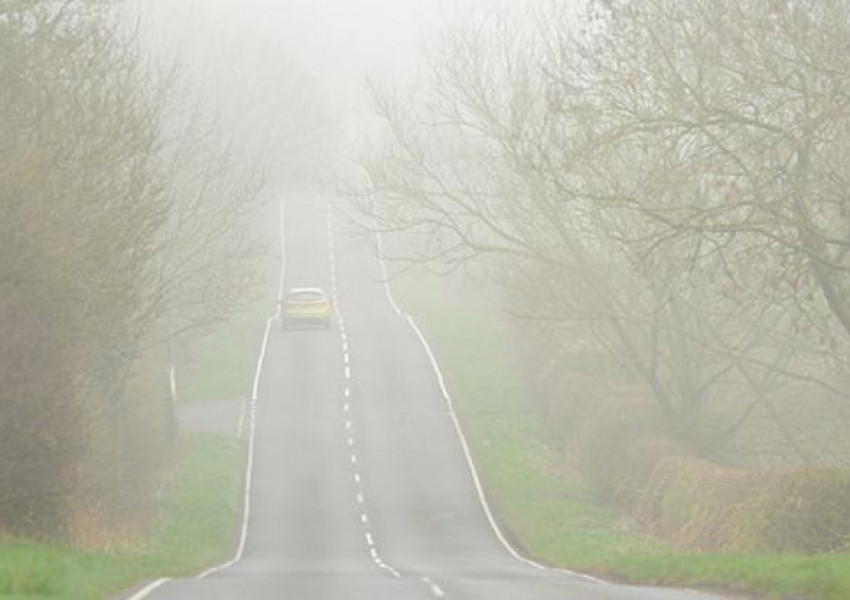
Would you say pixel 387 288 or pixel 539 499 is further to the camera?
pixel 387 288

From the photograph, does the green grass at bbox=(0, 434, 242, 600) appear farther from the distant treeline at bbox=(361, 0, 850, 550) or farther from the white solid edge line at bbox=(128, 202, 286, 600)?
the distant treeline at bbox=(361, 0, 850, 550)

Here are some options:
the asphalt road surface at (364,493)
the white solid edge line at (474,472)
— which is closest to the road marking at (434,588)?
the asphalt road surface at (364,493)

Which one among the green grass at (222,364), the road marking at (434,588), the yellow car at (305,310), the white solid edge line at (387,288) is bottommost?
the road marking at (434,588)

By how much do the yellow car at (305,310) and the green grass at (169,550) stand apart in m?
24.7

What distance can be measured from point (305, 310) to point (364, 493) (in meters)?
→ 32.5

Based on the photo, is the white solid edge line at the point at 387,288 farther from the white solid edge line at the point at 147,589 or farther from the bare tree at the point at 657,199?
the white solid edge line at the point at 147,589

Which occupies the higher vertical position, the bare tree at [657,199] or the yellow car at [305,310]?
the yellow car at [305,310]

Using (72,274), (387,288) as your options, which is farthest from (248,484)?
(387,288)

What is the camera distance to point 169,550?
1508 inches

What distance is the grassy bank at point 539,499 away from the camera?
23266 millimetres

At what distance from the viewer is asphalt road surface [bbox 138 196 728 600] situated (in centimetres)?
2492

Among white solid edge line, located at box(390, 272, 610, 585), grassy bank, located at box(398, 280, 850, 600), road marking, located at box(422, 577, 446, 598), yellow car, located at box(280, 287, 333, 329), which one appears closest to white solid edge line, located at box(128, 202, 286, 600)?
yellow car, located at box(280, 287, 333, 329)

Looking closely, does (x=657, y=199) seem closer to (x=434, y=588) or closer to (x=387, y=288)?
(x=434, y=588)

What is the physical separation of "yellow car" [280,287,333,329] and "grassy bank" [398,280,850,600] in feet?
16.3
